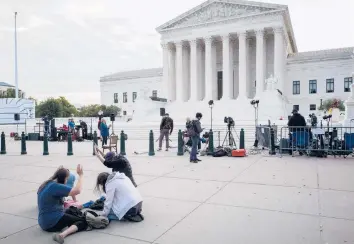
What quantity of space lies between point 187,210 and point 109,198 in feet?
4.68

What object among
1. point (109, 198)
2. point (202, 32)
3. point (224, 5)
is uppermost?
point (224, 5)

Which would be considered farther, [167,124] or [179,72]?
[179,72]

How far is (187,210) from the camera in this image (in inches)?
210

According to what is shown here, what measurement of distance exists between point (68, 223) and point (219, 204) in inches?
105

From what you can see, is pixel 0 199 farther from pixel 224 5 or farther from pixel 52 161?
pixel 224 5

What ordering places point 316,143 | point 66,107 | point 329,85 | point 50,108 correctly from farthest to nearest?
point 66,107, point 50,108, point 329,85, point 316,143

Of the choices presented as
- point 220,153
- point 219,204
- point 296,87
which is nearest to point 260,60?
point 296,87

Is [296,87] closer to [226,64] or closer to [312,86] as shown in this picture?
[312,86]

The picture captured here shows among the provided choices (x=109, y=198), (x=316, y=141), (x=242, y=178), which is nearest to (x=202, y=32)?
(x=316, y=141)

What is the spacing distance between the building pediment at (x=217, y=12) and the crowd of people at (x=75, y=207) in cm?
4287

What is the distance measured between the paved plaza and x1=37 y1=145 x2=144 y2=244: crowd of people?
15cm

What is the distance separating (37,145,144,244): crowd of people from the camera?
426cm

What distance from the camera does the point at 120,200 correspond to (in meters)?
4.74

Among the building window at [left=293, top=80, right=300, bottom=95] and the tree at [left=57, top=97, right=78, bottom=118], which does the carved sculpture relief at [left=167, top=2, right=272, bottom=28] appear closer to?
the building window at [left=293, top=80, right=300, bottom=95]
